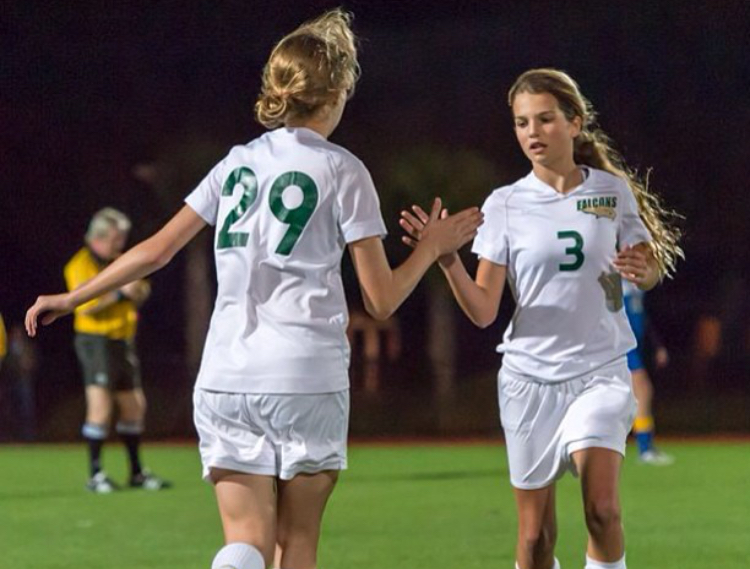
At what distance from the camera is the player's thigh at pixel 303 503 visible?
4.49 m

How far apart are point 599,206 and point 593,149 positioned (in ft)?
1.28

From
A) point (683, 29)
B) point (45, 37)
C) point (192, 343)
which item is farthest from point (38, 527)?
point (683, 29)

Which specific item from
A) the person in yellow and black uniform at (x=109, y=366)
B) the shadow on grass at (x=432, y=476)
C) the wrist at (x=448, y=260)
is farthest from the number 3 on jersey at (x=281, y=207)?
the shadow on grass at (x=432, y=476)

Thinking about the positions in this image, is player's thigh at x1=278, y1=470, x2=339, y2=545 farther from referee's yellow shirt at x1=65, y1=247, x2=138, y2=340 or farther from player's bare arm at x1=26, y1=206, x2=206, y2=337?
referee's yellow shirt at x1=65, y1=247, x2=138, y2=340

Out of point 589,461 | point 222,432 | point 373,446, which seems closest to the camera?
point 222,432

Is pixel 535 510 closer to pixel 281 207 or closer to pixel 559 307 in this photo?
pixel 559 307

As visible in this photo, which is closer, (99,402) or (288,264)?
(288,264)

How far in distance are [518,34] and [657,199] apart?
26.6 meters

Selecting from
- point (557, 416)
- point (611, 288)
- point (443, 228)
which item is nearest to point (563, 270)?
point (611, 288)

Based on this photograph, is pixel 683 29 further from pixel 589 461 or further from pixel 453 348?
pixel 589 461

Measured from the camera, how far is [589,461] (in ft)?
18.8

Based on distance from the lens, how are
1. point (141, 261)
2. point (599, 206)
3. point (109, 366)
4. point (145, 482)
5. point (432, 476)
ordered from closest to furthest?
point (141, 261)
point (599, 206)
point (109, 366)
point (145, 482)
point (432, 476)

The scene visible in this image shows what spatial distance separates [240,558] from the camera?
172 inches

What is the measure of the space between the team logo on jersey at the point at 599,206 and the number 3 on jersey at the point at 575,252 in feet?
0.38
